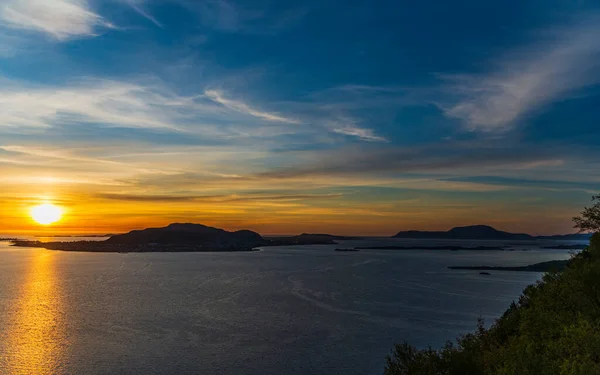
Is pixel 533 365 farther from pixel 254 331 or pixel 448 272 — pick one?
pixel 448 272

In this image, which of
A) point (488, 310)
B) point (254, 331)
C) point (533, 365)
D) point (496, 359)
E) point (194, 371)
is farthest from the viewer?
point (488, 310)

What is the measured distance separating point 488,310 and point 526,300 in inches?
1236

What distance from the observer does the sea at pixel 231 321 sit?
43.8 meters

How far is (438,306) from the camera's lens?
2923 inches

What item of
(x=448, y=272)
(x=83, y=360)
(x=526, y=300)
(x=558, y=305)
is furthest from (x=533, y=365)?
(x=448, y=272)

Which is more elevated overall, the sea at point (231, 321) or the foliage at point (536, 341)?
the foliage at point (536, 341)

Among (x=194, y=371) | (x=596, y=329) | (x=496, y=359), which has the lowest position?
(x=194, y=371)

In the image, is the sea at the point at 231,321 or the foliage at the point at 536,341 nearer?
the foliage at the point at 536,341

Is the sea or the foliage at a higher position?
the foliage

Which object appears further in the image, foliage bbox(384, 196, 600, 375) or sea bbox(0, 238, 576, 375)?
sea bbox(0, 238, 576, 375)

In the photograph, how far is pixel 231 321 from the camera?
61.4 meters

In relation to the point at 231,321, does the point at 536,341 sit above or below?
above

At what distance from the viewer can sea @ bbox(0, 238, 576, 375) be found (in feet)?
144

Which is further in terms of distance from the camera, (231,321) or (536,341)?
(231,321)
